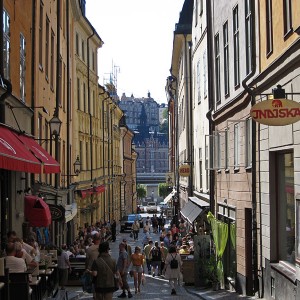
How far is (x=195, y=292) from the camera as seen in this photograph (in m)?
19.7

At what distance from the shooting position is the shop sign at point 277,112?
37.4 ft

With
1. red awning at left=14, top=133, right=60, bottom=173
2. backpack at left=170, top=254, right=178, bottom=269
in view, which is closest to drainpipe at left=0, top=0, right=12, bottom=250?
red awning at left=14, top=133, right=60, bottom=173

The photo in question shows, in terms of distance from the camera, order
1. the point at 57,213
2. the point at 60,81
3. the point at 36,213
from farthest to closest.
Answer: the point at 60,81 → the point at 57,213 → the point at 36,213

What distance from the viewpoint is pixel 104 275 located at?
1280 cm

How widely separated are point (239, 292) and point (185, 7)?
29898 millimetres

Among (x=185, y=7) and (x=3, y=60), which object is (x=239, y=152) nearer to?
(x=3, y=60)

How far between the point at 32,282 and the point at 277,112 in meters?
5.00

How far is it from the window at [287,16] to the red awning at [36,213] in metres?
8.10

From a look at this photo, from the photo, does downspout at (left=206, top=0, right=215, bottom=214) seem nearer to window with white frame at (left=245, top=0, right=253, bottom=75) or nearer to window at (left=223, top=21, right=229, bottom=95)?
window at (left=223, top=21, right=229, bottom=95)

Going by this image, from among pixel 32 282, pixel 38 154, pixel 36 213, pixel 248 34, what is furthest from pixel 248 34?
pixel 32 282

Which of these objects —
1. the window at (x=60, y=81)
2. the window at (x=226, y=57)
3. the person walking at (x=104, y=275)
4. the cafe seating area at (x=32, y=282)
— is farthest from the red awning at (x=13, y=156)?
the window at (x=60, y=81)

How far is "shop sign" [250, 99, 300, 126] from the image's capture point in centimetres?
1139

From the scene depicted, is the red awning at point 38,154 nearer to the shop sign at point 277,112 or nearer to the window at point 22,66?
the window at point 22,66

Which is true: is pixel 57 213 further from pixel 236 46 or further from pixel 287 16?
pixel 287 16
